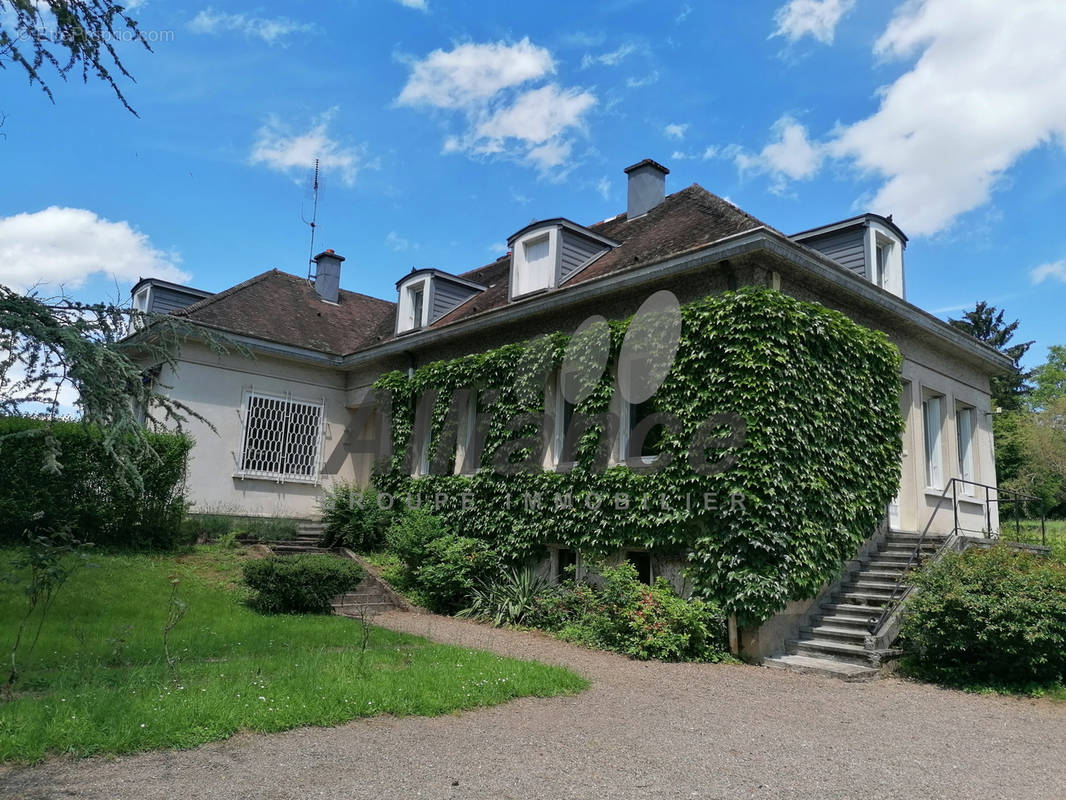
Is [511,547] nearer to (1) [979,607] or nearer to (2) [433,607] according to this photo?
(2) [433,607]

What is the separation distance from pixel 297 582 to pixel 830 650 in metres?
6.95

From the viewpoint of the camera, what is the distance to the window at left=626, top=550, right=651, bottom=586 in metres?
11.5

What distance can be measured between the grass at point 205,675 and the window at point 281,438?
19.9ft

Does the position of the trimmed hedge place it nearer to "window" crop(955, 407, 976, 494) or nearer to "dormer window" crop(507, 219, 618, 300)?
"dormer window" crop(507, 219, 618, 300)

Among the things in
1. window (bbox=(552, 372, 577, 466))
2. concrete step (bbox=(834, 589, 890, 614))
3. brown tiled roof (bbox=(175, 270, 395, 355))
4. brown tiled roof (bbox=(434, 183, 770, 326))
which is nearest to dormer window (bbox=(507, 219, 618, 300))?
brown tiled roof (bbox=(434, 183, 770, 326))

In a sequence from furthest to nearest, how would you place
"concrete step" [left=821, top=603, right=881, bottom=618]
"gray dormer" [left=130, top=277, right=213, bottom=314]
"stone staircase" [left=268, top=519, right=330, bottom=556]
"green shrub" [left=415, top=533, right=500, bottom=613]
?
"gray dormer" [left=130, top=277, right=213, bottom=314] < "stone staircase" [left=268, top=519, right=330, bottom=556] < "green shrub" [left=415, top=533, right=500, bottom=613] < "concrete step" [left=821, top=603, right=881, bottom=618]

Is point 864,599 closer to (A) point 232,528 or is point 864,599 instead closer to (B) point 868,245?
(B) point 868,245

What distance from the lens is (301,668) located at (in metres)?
6.90

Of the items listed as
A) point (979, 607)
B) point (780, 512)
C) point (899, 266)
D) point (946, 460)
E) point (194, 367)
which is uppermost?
point (899, 266)

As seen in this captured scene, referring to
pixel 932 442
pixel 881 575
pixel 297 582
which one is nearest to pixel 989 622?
pixel 881 575

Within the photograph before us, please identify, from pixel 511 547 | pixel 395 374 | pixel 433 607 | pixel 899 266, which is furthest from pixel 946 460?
pixel 395 374

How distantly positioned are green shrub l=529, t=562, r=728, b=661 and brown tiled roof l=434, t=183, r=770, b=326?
4690 millimetres

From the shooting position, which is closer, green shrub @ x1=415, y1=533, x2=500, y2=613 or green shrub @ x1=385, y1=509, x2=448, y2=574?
green shrub @ x1=415, y1=533, x2=500, y2=613

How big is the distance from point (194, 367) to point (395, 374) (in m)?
4.13
